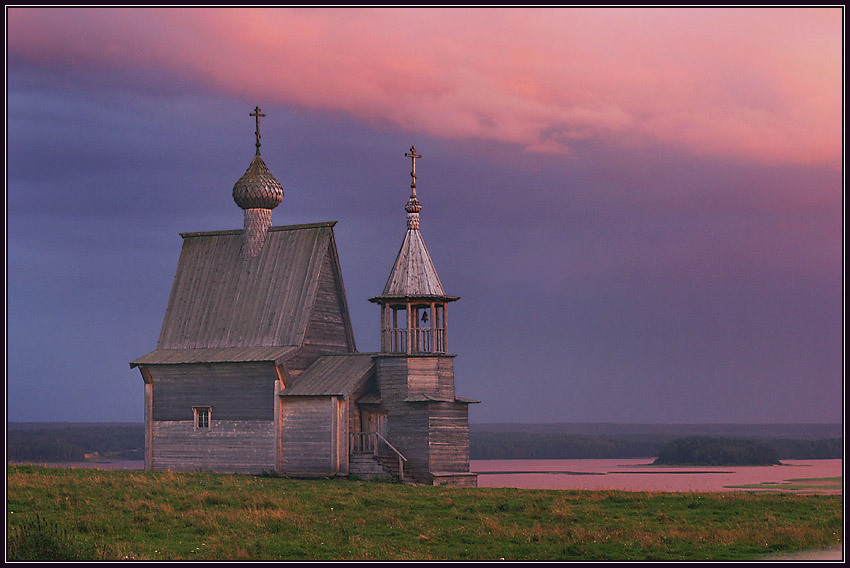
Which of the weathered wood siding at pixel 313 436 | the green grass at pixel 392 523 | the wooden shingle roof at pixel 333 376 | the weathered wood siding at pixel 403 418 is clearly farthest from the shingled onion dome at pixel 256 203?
the green grass at pixel 392 523

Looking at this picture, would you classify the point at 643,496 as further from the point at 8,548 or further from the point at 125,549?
the point at 8,548

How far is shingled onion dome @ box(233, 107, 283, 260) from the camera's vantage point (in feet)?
177

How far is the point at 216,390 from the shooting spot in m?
51.4

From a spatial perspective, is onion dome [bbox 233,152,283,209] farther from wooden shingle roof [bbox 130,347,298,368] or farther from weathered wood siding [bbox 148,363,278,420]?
weathered wood siding [bbox 148,363,278,420]

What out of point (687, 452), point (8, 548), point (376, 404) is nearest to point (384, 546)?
point (8, 548)

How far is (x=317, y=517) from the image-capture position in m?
34.4

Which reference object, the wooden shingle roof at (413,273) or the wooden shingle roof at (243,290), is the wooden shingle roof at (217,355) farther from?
the wooden shingle roof at (413,273)

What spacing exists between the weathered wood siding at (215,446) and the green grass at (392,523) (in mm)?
6877

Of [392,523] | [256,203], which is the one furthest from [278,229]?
[392,523]

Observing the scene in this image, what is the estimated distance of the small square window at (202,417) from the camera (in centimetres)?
5172

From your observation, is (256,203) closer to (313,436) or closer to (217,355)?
(217,355)

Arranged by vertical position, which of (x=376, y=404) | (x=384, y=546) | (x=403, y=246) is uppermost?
(x=403, y=246)

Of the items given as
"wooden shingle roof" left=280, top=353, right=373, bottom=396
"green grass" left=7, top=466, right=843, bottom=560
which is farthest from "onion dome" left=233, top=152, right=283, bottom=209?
"green grass" left=7, top=466, right=843, bottom=560

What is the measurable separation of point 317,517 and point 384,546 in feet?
16.6
